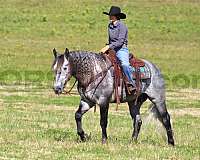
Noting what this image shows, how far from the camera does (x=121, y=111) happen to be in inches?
1035

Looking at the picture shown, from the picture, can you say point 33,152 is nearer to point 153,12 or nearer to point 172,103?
point 172,103

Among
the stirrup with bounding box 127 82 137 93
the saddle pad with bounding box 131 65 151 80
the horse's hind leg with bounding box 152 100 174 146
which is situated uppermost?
the saddle pad with bounding box 131 65 151 80

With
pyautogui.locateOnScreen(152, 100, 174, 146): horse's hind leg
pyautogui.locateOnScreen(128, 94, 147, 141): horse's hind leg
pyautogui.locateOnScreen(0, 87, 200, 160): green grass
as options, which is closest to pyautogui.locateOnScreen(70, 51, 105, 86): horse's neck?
pyautogui.locateOnScreen(0, 87, 200, 160): green grass

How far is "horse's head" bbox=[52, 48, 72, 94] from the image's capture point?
46.4ft

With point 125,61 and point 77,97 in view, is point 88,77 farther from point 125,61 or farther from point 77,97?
point 77,97

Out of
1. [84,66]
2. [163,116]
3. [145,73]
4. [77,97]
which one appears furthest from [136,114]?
[77,97]

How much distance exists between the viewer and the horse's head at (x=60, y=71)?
14148 millimetres

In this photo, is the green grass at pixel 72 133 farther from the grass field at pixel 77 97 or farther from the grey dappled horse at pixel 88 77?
the grey dappled horse at pixel 88 77

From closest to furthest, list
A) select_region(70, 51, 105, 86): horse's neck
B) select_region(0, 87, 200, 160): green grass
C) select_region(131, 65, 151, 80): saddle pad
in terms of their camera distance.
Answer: select_region(0, 87, 200, 160): green grass, select_region(70, 51, 105, 86): horse's neck, select_region(131, 65, 151, 80): saddle pad

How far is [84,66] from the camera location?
1467 cm

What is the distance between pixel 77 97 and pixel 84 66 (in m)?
16.4

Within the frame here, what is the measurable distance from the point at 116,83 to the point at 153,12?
5195 cm

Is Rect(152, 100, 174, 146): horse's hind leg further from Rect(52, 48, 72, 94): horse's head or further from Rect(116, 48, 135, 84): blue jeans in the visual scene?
Rect(52, 48, 72, 94): horse's head

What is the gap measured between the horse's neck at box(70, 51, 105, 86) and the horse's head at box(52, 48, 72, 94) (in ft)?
0.71
